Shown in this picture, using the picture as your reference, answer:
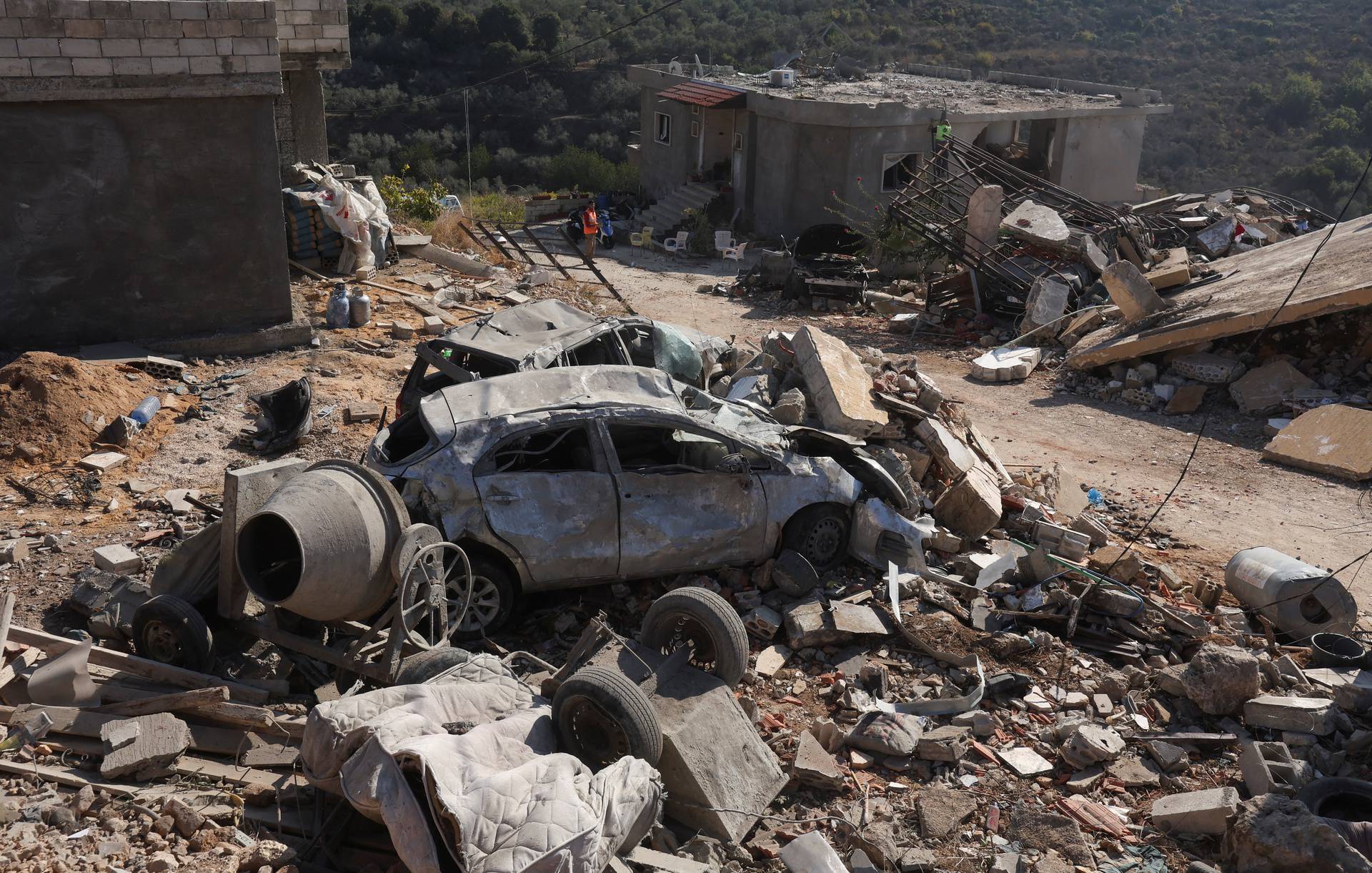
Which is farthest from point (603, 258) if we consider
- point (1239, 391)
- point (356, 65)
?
point (356, 65)

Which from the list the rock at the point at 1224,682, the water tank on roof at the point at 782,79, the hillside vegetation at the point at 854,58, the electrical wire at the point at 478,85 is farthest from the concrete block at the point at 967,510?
the electrical wire at the point at 478,85

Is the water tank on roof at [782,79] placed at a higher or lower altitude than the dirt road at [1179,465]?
higher

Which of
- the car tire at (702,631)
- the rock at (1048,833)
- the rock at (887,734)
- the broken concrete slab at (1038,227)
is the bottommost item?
the rock at (1048,833)

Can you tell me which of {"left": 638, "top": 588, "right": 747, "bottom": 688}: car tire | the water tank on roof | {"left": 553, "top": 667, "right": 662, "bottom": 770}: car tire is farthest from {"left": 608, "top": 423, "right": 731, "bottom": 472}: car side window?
the water tank on roof

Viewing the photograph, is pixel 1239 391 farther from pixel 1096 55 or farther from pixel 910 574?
pixel 1096 55

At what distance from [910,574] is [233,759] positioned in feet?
14.9

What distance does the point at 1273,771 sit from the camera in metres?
5.72

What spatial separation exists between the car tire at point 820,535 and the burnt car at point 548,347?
2.52m

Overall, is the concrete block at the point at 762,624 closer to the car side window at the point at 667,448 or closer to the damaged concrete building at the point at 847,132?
the car side window at the point at 667,448

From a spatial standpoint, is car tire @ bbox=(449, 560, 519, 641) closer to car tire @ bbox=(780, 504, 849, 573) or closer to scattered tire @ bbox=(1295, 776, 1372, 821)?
car tire @ bbox=(780, 504, 849, 573)

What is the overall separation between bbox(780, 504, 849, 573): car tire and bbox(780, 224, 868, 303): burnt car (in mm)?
11239

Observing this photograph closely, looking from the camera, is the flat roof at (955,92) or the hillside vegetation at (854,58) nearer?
the flat roof at (955,92)

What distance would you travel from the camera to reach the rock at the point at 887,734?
19.2 ft

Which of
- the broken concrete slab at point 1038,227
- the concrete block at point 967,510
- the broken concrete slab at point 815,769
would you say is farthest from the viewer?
the broken concrete slab at point 1038,227
